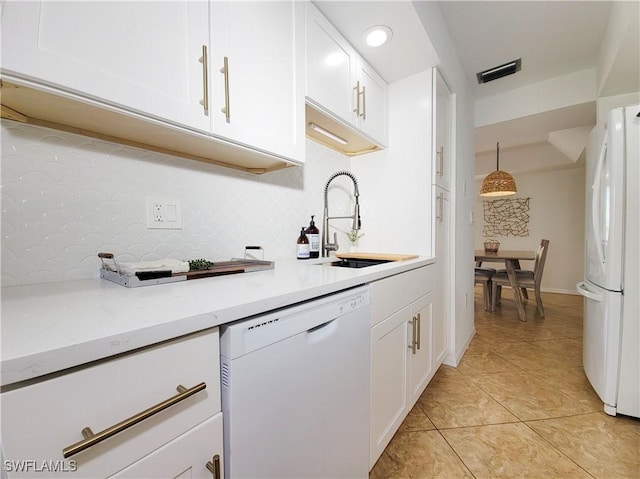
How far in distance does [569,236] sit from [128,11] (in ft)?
21.2

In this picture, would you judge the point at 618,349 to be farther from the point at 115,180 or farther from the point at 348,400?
the point at 115,180

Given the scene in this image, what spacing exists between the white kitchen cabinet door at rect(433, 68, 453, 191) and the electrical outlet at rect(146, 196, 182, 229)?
1.61 meters

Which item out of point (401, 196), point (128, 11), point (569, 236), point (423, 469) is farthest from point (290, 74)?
point (569, 236)

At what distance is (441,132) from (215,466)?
222cm

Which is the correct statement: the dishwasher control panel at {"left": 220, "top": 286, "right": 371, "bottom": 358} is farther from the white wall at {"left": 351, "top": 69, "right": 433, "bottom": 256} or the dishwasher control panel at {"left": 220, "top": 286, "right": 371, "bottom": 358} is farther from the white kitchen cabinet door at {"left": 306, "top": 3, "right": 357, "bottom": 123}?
the white wall at {"left": 351, "top": 69, "right": 433, "bottom": 256}

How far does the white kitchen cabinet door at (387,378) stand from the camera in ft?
3.67

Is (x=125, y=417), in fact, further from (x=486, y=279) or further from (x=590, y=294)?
(x=486, y=279)

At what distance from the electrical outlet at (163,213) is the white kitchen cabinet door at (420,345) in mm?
1237

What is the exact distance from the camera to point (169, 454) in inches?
19.2

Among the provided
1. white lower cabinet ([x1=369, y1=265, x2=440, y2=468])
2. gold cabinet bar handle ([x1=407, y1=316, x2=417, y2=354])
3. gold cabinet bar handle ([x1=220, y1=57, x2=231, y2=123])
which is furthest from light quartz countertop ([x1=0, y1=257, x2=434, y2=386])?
gold cabinet bar handle ([x1=407, y1=316, x2=417, y2=354])

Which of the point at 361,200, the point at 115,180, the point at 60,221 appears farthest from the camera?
the point at 361,200

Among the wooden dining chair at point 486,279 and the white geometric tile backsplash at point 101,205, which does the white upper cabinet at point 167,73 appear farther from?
the wooden dining chair at point 486,279

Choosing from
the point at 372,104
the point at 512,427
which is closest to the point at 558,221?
the point at 512,427

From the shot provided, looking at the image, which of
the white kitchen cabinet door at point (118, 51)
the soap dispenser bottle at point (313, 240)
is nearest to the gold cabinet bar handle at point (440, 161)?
the soap dispenser bottle at point (313, 240)
